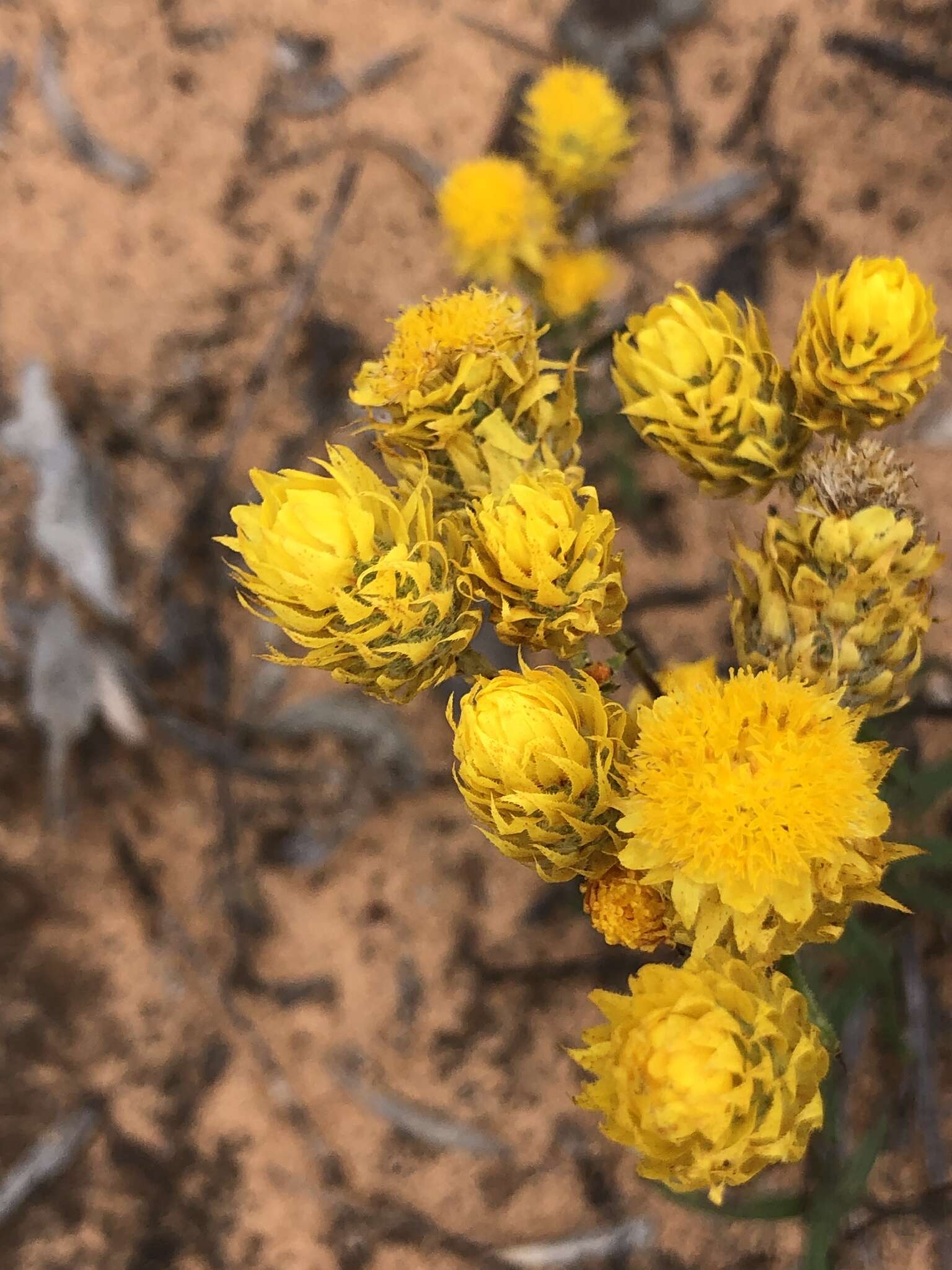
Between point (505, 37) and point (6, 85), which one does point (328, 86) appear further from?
point (6, 85)

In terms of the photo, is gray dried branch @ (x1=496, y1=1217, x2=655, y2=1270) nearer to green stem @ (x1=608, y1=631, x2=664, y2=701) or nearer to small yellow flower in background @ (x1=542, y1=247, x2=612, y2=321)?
green stem @ (x1=608, y1=631, x2=664, y2=701)

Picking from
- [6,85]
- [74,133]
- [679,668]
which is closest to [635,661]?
[679,668]

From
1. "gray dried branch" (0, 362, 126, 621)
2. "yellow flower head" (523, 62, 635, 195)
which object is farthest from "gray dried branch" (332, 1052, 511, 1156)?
"yellow flower head" (523, 62, 635, 195)

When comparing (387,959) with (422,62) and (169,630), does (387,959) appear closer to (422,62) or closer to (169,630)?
(169,630)

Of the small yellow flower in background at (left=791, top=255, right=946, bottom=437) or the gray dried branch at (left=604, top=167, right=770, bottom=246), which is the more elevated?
the small yellow flower in background at (left=791, top=255, right=946, bottom=437)

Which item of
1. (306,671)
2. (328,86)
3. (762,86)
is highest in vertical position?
(762,86)

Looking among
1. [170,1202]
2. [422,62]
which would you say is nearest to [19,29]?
[422,62]

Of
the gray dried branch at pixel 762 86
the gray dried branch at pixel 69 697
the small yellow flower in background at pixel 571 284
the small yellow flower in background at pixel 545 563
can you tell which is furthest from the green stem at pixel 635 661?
the gray dried branch at pixel 762 86

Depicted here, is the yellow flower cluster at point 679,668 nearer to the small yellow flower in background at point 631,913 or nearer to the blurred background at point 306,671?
the small yellow flower in background at point 631,913
